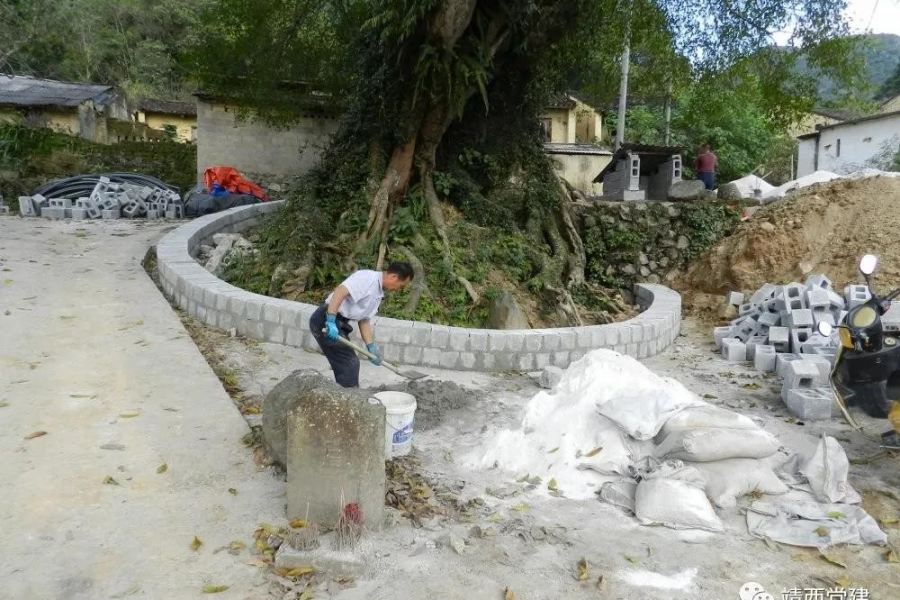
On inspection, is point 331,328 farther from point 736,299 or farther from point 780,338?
point 736,299

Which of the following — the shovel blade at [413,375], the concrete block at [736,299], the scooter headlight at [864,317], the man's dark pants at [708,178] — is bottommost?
the shovel blade at [413,375]

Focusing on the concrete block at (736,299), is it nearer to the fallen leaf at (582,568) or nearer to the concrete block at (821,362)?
the concrete block at (821,362)

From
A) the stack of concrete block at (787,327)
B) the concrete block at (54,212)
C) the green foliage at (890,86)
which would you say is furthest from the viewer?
the green foliage at (890,86)

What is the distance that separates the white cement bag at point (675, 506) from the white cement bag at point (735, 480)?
0.13 meters

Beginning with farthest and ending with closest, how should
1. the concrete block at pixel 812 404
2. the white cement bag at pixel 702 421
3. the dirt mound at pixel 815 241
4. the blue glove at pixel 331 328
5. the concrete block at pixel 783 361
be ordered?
the dirt mound at pixel 815 241 → the concrete block at pixel 783 361 → the concrete block at pixel 812 404 → the blue glove at pixel 331 328 → the white cement bag at pixel 702 421

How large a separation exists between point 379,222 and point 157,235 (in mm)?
4907

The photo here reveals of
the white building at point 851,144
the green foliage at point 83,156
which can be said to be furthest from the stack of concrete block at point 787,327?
the white building at point 851,144

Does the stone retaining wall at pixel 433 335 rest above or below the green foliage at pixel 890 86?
below

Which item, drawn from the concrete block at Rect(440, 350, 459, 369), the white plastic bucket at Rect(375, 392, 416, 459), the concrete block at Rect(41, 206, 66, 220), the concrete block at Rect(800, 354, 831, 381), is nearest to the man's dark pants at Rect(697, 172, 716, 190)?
the concrete block at Rect(800, 354, 831, 381)

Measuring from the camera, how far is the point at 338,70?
12141mm

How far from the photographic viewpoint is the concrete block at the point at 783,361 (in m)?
5.96

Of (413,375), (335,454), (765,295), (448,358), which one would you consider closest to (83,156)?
(448,358)

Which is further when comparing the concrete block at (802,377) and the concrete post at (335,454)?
the concrete block at (802,377)

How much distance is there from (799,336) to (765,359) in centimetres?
58
